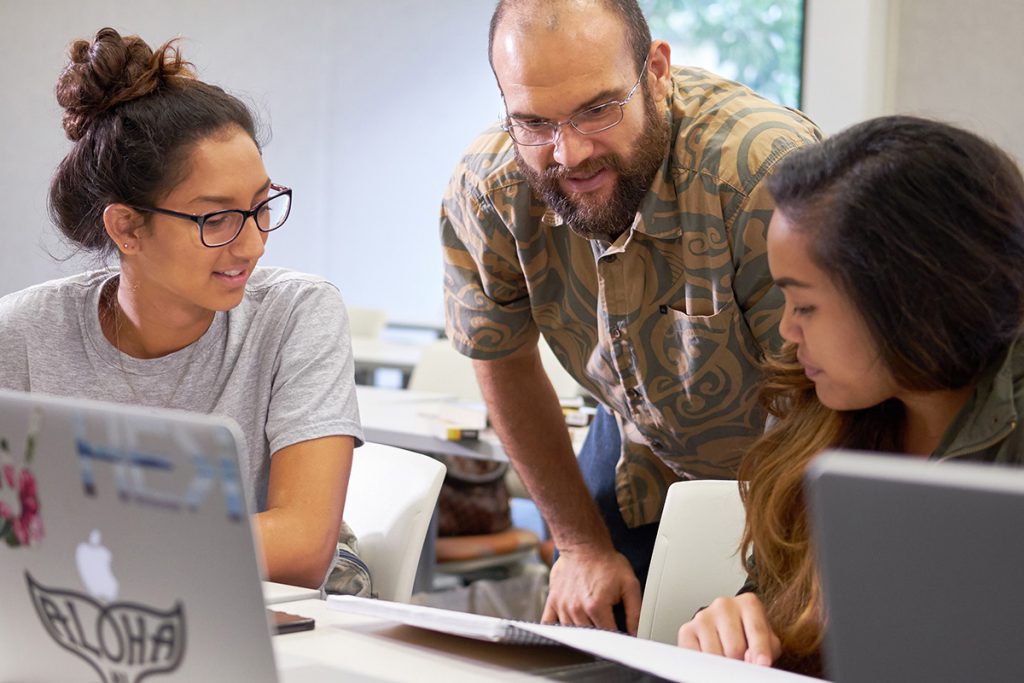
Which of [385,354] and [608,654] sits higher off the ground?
[608,654]

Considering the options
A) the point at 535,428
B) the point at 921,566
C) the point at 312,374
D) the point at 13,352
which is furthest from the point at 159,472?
the point at 535,428

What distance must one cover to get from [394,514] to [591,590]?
367mm

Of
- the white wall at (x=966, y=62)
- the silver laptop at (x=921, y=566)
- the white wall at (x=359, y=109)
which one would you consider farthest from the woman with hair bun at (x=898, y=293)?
the white wall at (x=359, y=109)

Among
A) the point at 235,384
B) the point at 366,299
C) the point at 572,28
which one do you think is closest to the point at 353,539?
the point at 235,384

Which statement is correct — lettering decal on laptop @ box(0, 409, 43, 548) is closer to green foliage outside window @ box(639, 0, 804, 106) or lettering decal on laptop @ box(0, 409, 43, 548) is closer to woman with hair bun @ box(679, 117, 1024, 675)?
woman with hair bun @ box(679, 117, 1024, 675)

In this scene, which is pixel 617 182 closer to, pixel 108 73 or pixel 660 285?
pixel 660 285

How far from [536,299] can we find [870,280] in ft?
2.35

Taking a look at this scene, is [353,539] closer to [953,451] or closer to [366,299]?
[953,451]

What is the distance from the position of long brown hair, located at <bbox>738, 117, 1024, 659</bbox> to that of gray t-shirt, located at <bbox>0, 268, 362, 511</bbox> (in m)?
0.68

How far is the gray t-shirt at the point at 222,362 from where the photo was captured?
1611mm

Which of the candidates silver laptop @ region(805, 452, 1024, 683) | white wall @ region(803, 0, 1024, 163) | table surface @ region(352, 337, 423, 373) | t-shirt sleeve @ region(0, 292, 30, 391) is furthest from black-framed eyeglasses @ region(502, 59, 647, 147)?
table surface @ region(352, 337, 423, 373)

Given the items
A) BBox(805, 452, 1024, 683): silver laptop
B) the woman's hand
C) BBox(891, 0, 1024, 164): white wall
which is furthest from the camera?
BBox(891, 0, 1024, 164): white wall

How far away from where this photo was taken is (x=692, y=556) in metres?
1.50

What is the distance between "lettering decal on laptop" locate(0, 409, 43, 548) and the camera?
815 millimetres
